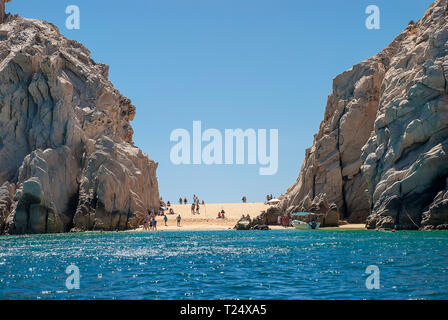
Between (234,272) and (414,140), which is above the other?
(414,140)

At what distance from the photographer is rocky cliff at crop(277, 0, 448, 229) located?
47.4 metres

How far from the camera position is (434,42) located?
172ft

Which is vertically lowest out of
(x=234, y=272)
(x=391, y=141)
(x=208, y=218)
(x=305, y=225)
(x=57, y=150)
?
(x=234, y=272)

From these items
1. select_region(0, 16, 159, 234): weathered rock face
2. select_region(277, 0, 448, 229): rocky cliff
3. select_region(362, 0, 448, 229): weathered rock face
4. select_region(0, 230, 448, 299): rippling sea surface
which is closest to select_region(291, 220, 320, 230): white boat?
select_region(277, 0, 448, 229): rocky cliff

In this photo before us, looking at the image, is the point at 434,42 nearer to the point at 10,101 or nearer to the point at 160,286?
the point at 160,286

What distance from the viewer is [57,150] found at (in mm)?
58781

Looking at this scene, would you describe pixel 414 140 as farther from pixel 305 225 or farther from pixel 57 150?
pixel 57 150

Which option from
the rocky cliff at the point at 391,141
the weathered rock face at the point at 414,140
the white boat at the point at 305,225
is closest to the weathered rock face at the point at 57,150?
the white boat at the point at 305,225

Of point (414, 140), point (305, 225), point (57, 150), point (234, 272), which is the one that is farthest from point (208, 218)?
point (234, 272)

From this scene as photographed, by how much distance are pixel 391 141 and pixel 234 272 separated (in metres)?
35.5

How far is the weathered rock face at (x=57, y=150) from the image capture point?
5519 cm

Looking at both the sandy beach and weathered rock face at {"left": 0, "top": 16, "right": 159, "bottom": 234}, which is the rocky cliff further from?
weathered rock face at {"left": 0, "top": 16, "right": 159, "bottom": 234}
